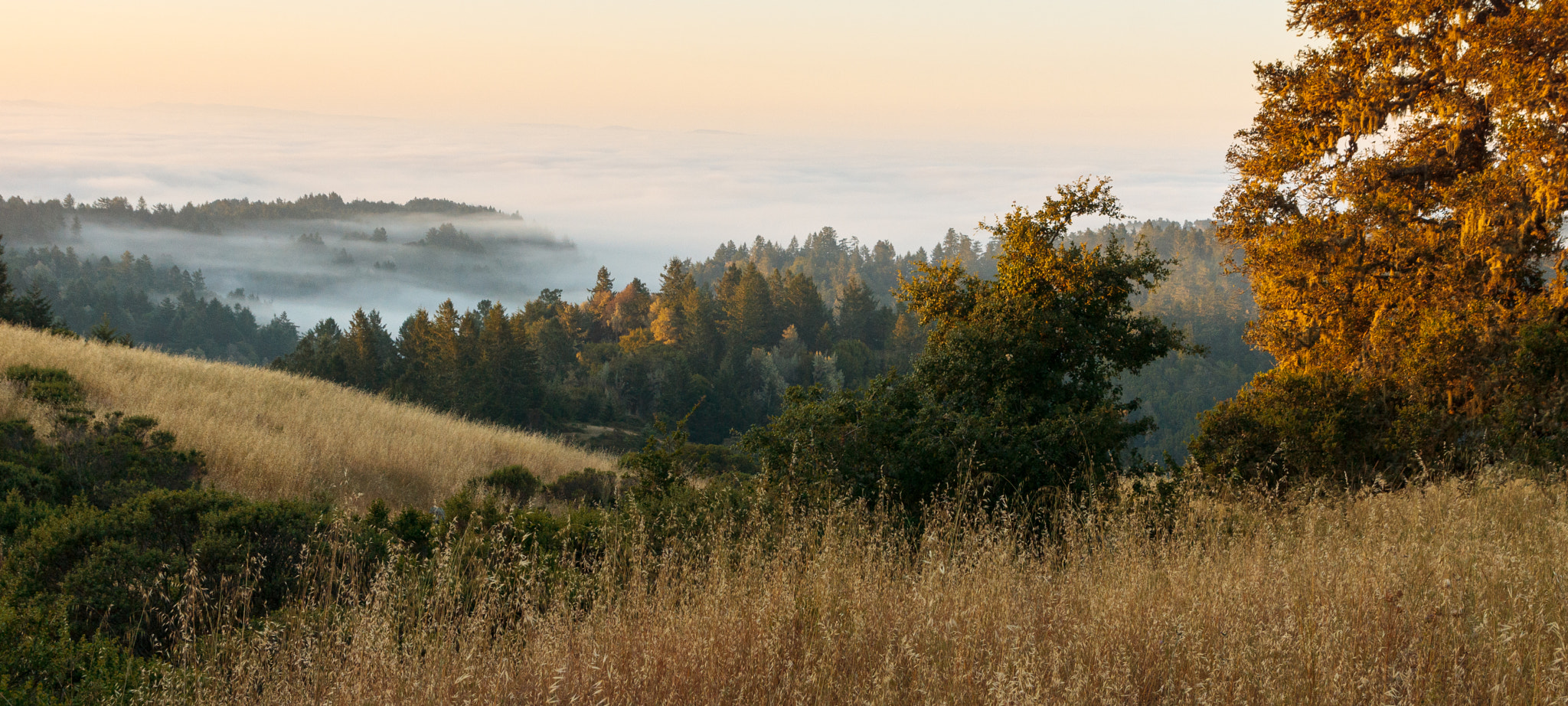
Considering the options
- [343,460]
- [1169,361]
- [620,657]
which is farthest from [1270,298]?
[1169,361]

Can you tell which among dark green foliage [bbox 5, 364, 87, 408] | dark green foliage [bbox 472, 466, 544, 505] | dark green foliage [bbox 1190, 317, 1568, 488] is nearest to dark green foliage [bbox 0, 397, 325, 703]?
dark green foliage [bbox 5, 364, 87, 408]

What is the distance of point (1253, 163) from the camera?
49.7 feet

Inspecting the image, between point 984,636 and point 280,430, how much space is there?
14585mm

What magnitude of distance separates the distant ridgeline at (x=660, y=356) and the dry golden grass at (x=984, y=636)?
3991 centimetres

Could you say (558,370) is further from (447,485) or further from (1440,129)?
(1440,129)

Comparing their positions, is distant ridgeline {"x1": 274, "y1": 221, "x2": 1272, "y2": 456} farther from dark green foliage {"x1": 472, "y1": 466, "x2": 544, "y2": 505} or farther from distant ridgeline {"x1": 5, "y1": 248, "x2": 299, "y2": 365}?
distant ridgeline {"x1": 5, "y1": 248, "x2": 299, "y2": 365}

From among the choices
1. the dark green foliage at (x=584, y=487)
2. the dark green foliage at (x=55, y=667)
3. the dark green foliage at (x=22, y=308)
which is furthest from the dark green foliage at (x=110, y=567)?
the dark green foliage at (x=22, y=308)

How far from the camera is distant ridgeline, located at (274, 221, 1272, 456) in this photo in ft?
180

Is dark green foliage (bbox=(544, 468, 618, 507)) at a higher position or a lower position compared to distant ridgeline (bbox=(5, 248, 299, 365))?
higher

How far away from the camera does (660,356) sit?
71.6 m

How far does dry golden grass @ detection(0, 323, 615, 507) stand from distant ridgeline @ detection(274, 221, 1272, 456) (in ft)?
94.5

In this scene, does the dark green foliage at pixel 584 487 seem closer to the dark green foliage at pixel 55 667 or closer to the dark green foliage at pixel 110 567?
the dark green foliage at pixel 110 567

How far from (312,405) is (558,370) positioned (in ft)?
180

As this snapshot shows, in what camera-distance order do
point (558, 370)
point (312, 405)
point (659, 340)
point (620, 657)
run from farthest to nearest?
point (659, 340), point (558, 370), point (312, 405), point (620, 657)
